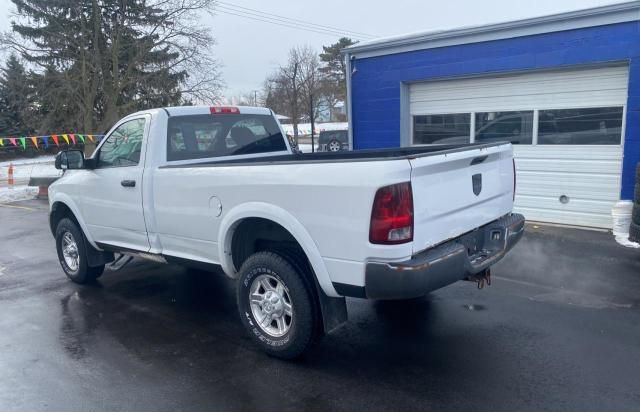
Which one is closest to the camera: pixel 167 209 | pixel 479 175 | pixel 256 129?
pixel 479 175

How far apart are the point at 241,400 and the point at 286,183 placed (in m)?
1.52

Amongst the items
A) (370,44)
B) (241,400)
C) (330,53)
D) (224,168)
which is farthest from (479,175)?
(330,53)

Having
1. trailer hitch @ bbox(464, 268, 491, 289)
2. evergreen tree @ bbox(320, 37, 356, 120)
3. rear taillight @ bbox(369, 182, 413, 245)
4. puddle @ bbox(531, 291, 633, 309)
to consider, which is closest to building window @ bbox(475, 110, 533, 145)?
puddle @ bbox(531, 291, 633, 309)

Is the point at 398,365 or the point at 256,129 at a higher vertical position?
Answer: the point at 256,129

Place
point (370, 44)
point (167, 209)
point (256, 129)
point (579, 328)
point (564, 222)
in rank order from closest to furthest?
point (579, 328) → point (167, 209) → point (256, 129) → point (564, 222) → point (370, 44)

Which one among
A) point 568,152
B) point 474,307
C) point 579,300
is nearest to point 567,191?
point 568,152

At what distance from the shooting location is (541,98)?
9312 millimetres

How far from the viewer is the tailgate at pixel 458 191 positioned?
3637 millimetres

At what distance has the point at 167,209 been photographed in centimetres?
498

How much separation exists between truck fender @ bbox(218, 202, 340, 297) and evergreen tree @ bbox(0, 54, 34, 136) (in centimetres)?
3004

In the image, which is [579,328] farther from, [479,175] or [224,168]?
[224,168]

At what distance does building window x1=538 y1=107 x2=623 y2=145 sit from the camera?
8.67 metres

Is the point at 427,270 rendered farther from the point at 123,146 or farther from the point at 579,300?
the point at 123,146

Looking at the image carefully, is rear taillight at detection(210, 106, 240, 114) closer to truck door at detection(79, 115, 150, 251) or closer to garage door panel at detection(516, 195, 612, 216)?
truck door at detection(79, 115, 150, 251)
